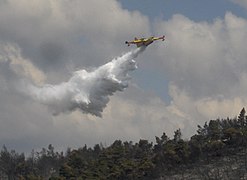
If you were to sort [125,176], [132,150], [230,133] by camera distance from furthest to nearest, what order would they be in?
[132,150] < [230,133] < [125,176]

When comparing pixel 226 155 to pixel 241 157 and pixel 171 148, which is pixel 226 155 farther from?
pixel 171 148

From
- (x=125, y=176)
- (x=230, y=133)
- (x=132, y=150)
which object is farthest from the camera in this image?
A: (x=132, y=150)

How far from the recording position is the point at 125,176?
458 feet

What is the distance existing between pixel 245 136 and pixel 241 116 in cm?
2248

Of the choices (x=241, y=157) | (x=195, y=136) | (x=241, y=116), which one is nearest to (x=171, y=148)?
(x=195, y=136)

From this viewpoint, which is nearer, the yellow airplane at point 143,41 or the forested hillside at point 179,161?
the yellow airplane at point 143,41

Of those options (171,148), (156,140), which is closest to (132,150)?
(156,140)

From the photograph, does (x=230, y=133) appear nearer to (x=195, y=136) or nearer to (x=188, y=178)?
(x=195, y=136)

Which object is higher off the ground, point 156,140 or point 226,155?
point 156,140

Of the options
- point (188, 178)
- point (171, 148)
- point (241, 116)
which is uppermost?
point (241, 116)

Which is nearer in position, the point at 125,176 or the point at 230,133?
the point at 125,176

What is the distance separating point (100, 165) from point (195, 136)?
29.8 meters

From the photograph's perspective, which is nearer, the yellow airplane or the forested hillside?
the yellow airplane

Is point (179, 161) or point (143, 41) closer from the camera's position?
point (143, 41)
